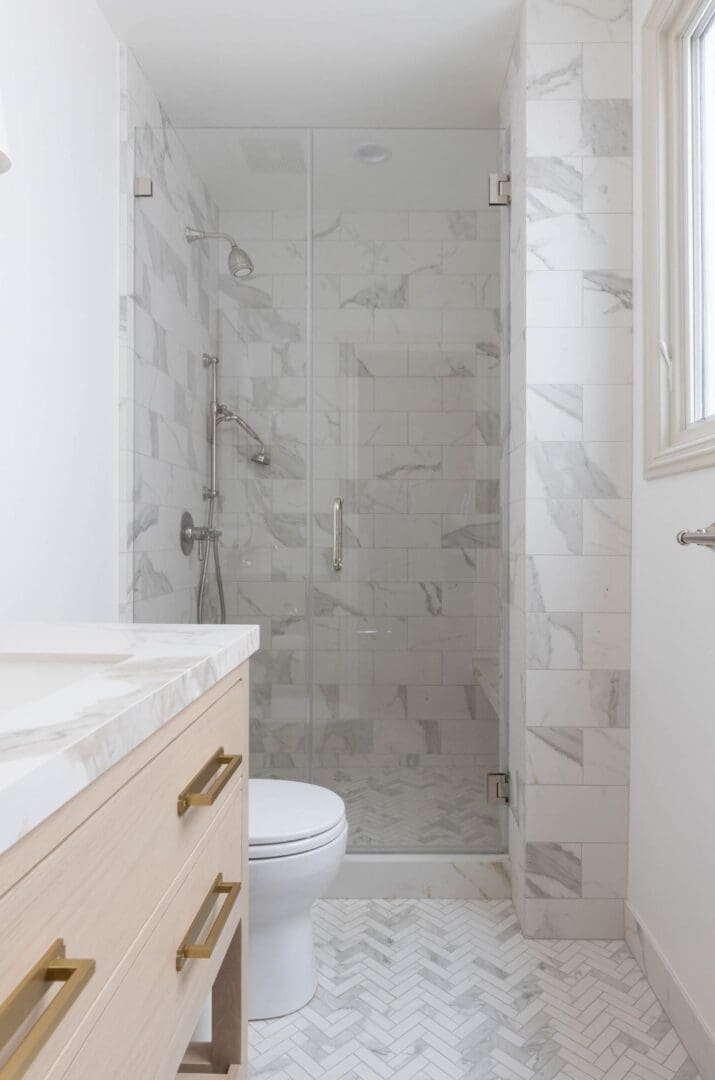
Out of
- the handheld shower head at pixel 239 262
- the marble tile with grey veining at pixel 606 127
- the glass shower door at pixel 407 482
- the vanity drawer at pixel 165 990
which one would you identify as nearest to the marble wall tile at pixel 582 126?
the marble tile with grey veining at pixel 606 127

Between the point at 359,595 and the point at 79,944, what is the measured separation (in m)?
1.88

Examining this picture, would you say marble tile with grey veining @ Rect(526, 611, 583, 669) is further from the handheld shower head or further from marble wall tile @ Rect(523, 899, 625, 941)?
the handheld shower head

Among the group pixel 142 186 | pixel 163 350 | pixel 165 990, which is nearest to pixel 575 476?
pixel 163 350

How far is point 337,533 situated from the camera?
2453 millimetres

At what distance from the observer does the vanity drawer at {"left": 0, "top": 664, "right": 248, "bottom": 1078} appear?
0.51 metres

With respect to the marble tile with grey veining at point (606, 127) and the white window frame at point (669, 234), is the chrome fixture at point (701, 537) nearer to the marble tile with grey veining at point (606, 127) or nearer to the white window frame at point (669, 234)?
the white window frame at point (669, 234)

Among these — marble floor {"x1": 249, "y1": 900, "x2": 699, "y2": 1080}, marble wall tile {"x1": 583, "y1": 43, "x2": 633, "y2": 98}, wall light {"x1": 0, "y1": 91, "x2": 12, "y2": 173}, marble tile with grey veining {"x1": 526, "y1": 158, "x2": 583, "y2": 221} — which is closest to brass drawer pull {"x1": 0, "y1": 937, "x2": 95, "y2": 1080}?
wall light {"x1": 0, "y1": 91, "x2": 12, "y2": 173}

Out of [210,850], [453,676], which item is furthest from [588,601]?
[210,850]

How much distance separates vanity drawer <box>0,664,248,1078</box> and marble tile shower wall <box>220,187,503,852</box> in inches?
55.6

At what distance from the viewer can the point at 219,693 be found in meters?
1.09

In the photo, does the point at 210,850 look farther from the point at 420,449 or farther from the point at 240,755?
the point at 420,449

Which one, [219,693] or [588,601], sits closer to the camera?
[219,693]

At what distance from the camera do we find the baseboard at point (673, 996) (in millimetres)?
1547

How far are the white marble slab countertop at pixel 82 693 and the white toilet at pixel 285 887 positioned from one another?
0.66 meters
